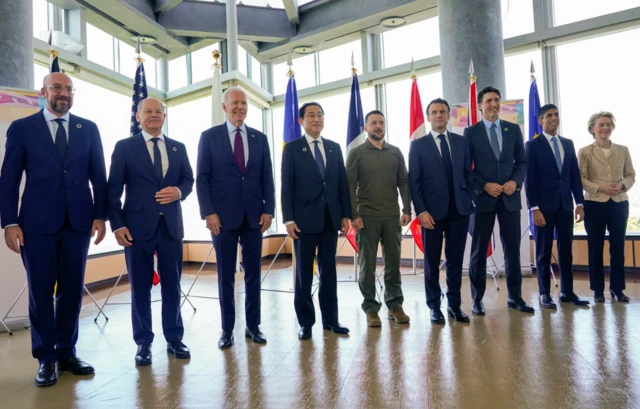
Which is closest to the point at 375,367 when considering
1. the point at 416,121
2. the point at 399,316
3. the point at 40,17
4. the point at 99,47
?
the point at 399,316

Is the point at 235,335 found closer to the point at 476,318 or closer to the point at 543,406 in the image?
the point at 476,318

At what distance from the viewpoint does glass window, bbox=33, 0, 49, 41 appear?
5.98 m

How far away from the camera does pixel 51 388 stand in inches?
90.4

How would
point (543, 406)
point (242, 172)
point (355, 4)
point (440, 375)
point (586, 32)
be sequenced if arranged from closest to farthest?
point (543, 406)
point (440, 375)
point (242, 172)
point (586, 32)
point (355, 4)

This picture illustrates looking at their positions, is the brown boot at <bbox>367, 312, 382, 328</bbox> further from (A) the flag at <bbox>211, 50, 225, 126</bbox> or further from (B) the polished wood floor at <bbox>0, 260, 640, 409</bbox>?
(A) the flag at <bbox>211, 50, 225, 126</bbox>

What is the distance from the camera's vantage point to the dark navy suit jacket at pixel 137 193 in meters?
2.61

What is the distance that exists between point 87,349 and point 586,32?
6.54 m

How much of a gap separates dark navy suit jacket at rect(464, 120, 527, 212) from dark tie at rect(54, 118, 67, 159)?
8.89 feet

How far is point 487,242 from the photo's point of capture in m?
Answer: 3.55

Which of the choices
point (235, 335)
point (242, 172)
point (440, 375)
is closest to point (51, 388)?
point (235, 335)

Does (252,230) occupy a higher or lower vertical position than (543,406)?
higher

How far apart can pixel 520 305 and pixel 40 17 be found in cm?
658

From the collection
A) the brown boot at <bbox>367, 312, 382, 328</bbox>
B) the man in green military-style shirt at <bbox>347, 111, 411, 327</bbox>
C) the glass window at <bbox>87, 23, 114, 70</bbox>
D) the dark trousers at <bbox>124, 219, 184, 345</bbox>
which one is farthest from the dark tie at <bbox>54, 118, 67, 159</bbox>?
the glass window at <bbox>87, 23, 114, 70</bbox>

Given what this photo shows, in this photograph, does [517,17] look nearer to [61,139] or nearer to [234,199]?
[234,199]
